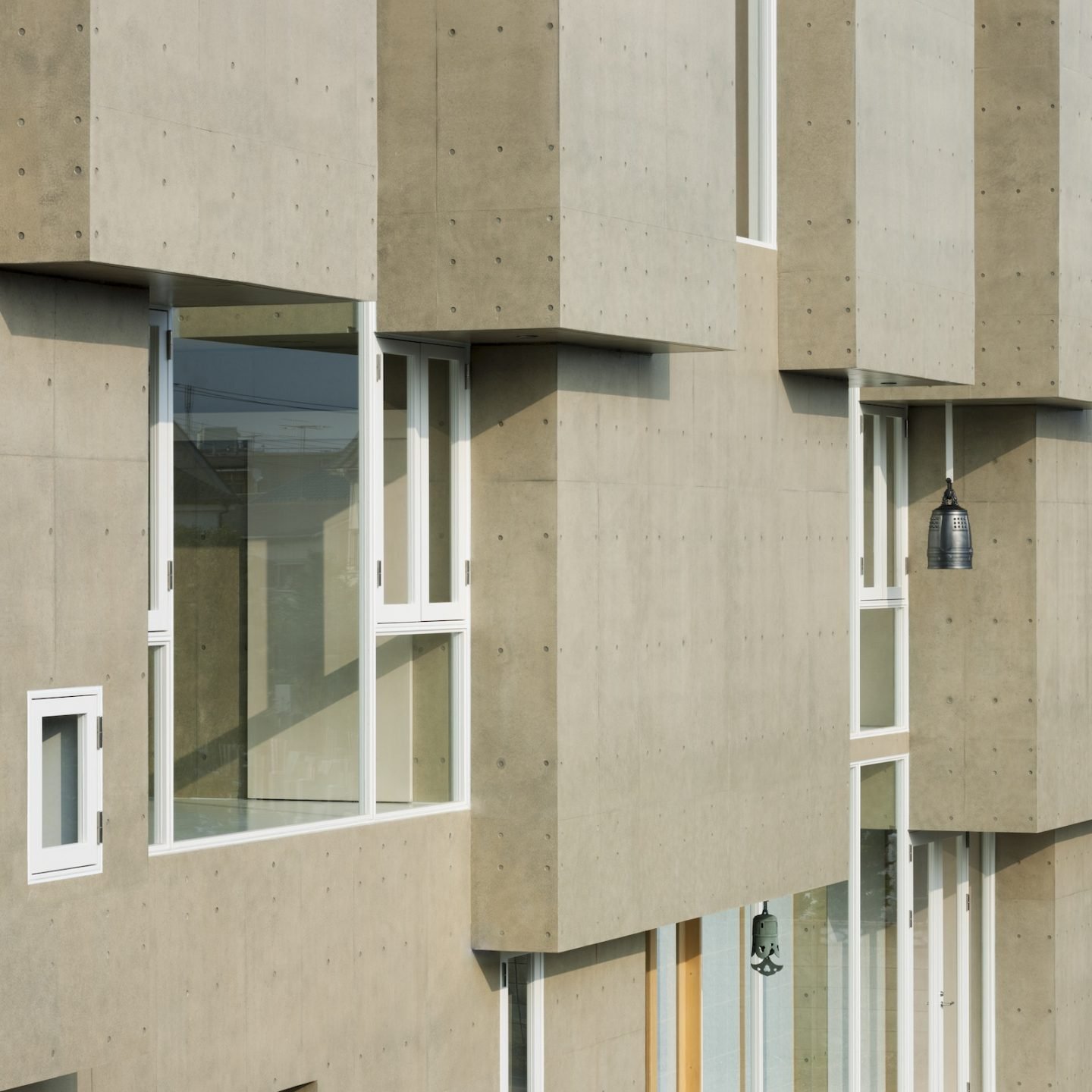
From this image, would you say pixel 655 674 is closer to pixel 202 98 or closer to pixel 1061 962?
pixel 202 98

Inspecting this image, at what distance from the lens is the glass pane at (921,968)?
16344 mm

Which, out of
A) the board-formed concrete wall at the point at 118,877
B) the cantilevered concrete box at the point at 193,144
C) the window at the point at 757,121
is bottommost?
the board-formed concrete wall at the point at 118,877

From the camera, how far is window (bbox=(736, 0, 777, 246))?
1314 cm

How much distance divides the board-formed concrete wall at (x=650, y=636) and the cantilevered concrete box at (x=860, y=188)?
0.31 m

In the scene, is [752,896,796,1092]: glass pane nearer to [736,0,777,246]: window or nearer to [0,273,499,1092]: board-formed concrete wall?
[736,0,777,246]: window

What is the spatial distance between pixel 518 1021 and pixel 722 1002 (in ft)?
9.87

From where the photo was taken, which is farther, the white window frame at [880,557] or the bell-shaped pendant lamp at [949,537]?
the white window frame at [880,557]

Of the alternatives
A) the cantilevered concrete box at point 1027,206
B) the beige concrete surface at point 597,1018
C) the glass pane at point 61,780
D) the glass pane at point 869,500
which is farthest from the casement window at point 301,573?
the cantilevered concrete box at point 1027,206

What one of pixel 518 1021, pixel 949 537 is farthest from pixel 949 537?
pixel 518 1021

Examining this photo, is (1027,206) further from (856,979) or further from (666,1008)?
(666,1008)

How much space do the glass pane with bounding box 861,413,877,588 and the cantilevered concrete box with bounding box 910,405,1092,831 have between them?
1.80 ft

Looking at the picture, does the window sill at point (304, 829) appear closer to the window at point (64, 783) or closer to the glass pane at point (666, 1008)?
the window at point (64, 783)

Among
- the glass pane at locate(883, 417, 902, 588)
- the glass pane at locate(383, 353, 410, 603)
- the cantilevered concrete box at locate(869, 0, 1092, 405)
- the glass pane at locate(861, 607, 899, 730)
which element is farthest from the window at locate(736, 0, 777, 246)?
the glass pane at locate(861, 607, 899, 730)

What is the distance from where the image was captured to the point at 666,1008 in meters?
12.9
